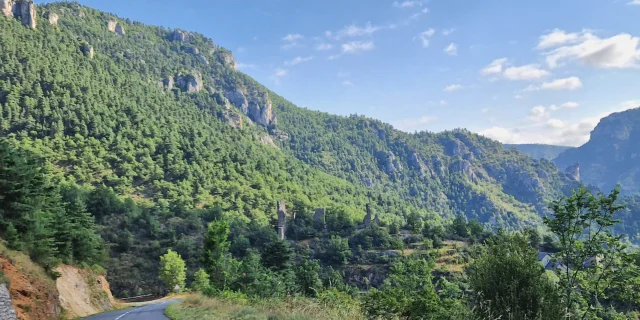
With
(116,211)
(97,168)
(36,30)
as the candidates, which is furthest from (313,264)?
(36,30)

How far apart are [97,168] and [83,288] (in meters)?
90.2

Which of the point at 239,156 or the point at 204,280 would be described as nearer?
the point at 204,280

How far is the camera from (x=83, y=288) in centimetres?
3016

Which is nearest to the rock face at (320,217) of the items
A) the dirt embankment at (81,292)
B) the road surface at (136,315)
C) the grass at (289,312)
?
the dirt embankment at (81,292)

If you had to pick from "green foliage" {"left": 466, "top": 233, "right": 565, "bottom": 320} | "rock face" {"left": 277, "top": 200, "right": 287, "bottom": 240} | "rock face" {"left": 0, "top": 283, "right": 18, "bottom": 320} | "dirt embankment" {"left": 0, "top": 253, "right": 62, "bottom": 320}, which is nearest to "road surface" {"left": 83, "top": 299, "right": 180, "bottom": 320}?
"dirt embankment" {"left": 0, "top": 253, "right": 62, "bottom": 320}

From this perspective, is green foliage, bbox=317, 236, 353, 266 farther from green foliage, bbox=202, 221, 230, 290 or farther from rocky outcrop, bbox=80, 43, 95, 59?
rocky outcrop, bbox=80, 43, 95, 59

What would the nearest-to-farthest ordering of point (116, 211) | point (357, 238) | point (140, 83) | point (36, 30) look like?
point (116, 211) → point (357, 238) → point (36, 30) → point (140, 83)

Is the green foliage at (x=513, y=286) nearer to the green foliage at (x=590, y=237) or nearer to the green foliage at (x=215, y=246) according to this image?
the green foliage at (x=590, y=237)

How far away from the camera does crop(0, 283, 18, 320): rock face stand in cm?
1369

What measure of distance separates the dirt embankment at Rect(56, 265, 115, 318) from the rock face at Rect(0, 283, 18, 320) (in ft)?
28.9

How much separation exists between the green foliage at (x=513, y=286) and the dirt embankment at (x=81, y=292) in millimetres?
21911

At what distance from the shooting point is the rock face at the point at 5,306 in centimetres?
1369

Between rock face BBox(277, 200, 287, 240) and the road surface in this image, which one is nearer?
the road surface

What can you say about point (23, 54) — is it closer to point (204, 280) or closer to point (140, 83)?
point (140, 83)
